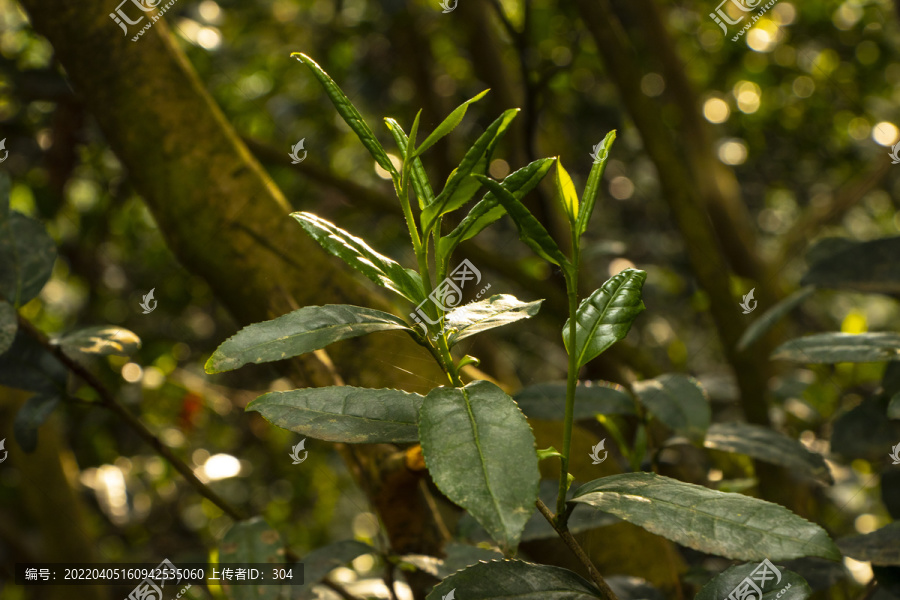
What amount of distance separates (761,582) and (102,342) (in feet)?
2.23

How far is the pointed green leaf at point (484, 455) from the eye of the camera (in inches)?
13.7

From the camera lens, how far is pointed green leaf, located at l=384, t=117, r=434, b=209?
458 millimetres

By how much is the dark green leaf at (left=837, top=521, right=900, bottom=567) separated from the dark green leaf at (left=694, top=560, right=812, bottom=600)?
175mm

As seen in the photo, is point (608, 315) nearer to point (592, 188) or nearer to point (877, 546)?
point (592, 188)

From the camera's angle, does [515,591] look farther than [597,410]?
No

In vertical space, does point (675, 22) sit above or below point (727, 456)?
above

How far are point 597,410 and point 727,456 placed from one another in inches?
19.4

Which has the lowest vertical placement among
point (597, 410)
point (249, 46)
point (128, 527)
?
point (128, 527)

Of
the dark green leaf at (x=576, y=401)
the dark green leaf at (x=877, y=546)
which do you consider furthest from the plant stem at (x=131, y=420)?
the dark green leaf at (x=877, y=546)

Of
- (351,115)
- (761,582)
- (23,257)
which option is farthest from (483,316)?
(23,257)

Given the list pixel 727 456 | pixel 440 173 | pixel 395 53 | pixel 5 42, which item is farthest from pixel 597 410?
pixel 5 42

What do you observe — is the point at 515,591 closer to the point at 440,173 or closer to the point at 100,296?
the point at 440,173

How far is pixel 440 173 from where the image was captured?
69.9 inches

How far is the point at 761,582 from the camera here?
0.46 meters
